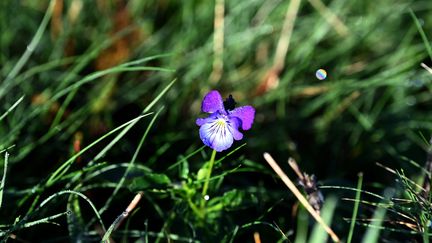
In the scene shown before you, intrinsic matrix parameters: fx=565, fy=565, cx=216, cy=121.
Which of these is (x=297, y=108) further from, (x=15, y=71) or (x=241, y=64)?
(x=15, y=71)

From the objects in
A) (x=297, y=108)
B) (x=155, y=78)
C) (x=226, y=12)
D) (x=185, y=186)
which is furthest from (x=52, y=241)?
(x=226, y=12)

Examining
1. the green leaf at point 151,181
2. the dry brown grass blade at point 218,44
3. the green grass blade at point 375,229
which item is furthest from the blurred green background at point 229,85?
the green grass blade at point 375,229

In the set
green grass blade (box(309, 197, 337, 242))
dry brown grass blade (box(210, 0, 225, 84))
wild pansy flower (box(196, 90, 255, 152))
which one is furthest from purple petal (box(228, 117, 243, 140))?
dry brown grass blade (box(210, 0, 225, 84))

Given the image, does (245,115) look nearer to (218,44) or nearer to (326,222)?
(326,222)

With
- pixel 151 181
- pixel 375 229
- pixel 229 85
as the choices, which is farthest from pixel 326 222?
Answer: pixel 229 85

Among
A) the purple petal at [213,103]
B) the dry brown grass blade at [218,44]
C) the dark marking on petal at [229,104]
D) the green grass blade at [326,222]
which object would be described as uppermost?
the dry brown grass blade at [218,44]

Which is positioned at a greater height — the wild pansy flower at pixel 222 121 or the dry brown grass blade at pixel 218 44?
the dry brown grass blade at pixel 218 44

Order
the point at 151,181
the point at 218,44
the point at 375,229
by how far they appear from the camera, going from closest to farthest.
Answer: the point at 375,229 < the point at 151,181 < the point at 218,44

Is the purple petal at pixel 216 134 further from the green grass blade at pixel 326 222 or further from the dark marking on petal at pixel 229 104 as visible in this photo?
the green grass blade at pixel 326 222
